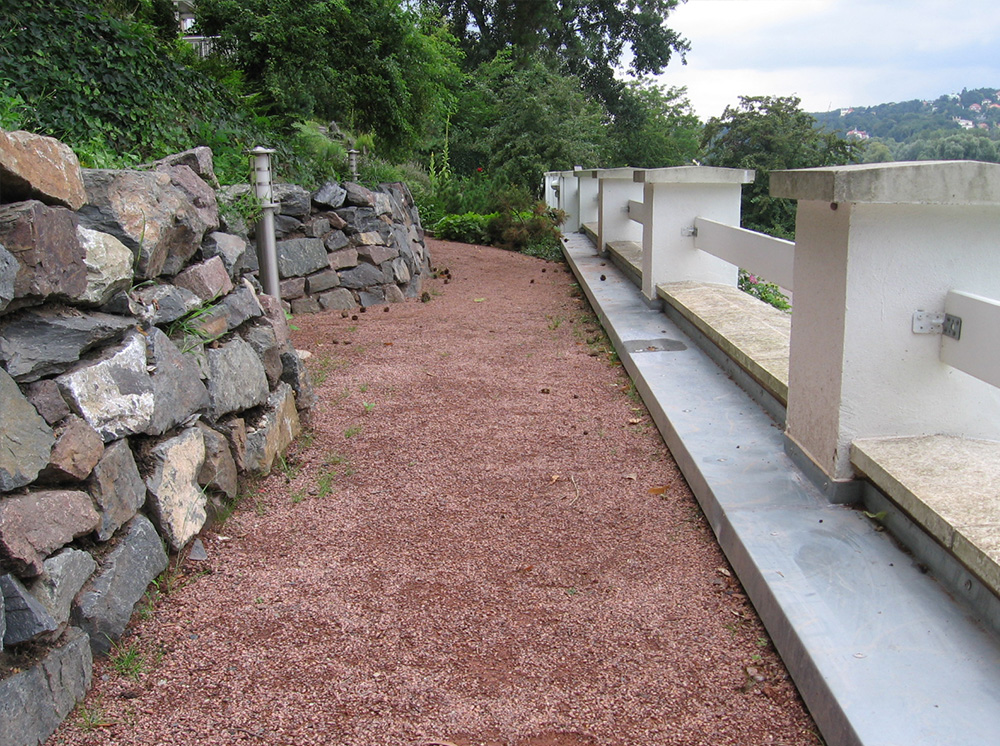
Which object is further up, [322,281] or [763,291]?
[322,281]

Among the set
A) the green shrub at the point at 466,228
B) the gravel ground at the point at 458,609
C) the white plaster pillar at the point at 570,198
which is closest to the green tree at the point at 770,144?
the white plaster pillar at the point at 570,198

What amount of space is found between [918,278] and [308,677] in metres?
2.37

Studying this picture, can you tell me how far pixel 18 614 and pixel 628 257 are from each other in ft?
23.6

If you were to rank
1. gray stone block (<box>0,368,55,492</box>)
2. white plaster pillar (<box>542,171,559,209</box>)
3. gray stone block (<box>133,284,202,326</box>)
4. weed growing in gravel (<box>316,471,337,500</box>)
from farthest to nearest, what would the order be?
white plaster pillar (<box>542,171,559,209</box>)
weed growing in gravel (<box>316,471,337,500</box>)
gray stone block (<box>133,284,202,326</box>)
gray stone block (<box>0,368,55,492</box>)

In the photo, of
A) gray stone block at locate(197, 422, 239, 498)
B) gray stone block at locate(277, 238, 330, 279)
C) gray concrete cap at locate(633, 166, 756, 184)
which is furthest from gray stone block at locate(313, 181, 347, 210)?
gray stone block at locate(197, 422, 239, 498)

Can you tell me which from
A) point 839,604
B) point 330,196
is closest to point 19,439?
point 839,604

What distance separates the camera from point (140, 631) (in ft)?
8.52

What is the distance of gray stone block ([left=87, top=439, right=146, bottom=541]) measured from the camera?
2506mm

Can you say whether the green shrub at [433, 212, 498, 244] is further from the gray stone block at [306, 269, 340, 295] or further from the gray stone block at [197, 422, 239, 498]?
the gray stone block at [197, 422, 239, 498]

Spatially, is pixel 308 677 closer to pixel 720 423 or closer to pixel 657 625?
pixel 657 625

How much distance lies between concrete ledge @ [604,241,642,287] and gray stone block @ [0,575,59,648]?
6.34 m

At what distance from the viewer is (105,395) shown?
266cm

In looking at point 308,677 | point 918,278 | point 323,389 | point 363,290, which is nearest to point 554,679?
point 308,677

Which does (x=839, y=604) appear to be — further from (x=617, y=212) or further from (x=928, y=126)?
(x=928, y=126)
